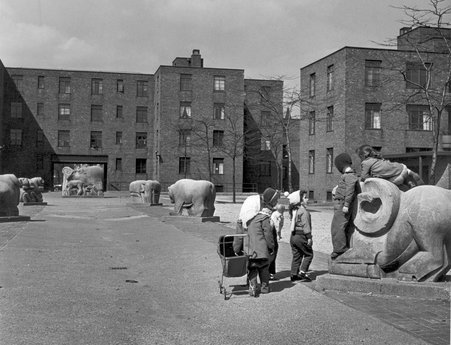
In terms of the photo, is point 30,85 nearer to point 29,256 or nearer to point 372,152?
point 29,256

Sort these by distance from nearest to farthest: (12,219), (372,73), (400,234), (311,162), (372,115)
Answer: (400,234) → (12,219) → (372,73) → (372,115) → (311,162)

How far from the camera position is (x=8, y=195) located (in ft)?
63.3

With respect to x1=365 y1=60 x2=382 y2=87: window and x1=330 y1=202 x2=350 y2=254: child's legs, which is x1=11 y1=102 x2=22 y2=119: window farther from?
x1=330 y1=202 x2=350 y2=254: child's legs

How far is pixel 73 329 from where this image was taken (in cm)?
617

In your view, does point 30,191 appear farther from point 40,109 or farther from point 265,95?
point 40,109

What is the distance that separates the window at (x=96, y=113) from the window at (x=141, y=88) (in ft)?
14.8

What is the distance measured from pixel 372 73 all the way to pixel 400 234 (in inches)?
1399

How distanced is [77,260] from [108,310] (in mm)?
4477

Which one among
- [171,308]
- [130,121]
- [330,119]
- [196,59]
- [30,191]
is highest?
[196,59]

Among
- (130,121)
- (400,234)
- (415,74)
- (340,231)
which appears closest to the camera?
(400,234)

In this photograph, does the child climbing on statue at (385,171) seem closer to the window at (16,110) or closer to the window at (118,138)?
the window at (118,138)

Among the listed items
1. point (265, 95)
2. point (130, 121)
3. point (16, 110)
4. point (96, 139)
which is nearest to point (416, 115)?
point (265, 95)

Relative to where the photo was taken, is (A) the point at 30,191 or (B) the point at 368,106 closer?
(A) the point at 30,191

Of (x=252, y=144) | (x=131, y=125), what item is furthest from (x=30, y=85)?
(x=252, y=144)
